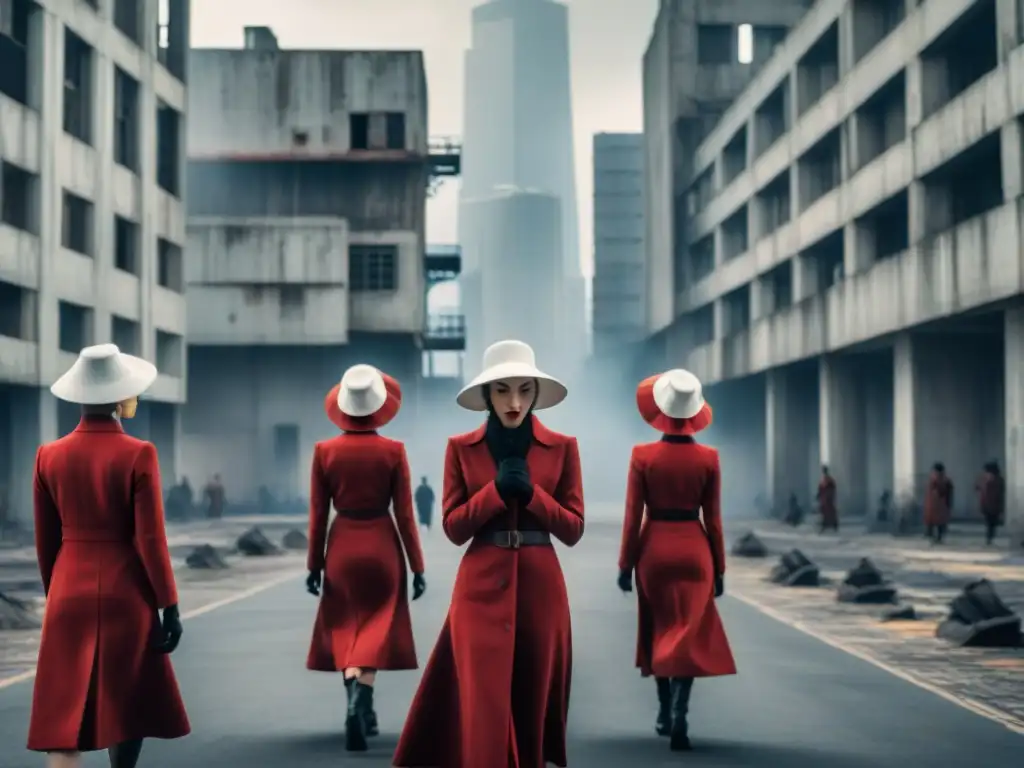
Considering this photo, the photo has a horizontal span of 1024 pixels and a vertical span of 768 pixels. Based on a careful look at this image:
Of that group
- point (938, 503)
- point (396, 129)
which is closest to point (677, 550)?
point (938, 503)

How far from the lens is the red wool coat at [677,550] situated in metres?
8.40

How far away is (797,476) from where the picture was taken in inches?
1978

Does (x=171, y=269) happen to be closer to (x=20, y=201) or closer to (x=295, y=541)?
(x=20, y=201)

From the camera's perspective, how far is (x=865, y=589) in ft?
57.9

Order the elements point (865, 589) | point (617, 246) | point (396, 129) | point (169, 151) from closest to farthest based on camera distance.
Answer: point (865, 589)
point (169, 151)
point (396, 129)
point (617, 246)

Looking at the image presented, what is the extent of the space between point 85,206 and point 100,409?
36.8 m

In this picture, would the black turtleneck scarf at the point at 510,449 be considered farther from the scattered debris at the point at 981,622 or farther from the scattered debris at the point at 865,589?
the scattered debris at the point at 865,589

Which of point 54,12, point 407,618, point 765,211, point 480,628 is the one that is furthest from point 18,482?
point 480,628

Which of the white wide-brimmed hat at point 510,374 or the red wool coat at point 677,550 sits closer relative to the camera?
the white wide-brimmed hat at point 510,374

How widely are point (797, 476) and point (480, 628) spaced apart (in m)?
45.1

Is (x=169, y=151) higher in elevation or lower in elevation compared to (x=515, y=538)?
higher

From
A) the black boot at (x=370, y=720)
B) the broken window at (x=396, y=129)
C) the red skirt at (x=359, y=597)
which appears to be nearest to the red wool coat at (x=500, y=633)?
the black boot at (x=370, y=720)

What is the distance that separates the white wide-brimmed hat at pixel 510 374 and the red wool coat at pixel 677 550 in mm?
2117

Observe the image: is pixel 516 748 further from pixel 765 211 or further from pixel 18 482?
pixel 765 211
